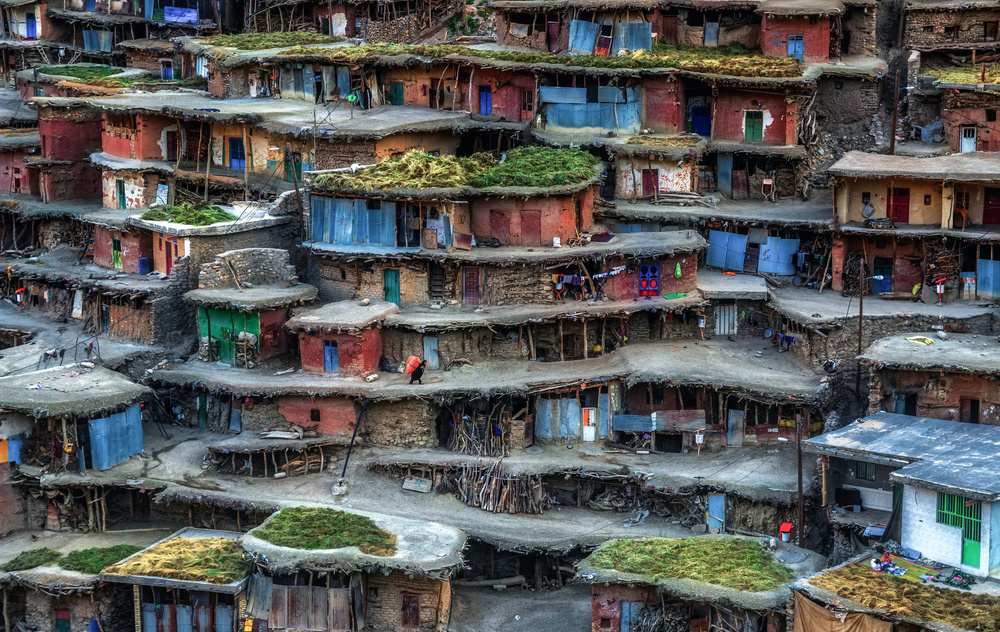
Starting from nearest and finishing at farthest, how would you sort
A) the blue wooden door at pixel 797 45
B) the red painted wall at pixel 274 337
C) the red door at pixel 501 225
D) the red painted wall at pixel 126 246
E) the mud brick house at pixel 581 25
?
the red painted wall at pixel 274 337
the red door at pixel 501 225
the red painted wall at pixel 126 246
the blue wooden door at pixel 797 45
the mud brick house at pixel 581 25

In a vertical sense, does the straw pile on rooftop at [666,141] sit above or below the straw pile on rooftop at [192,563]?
above

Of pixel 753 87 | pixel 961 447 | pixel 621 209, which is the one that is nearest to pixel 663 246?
pixel 621 209

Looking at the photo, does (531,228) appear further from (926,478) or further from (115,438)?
(926,478)

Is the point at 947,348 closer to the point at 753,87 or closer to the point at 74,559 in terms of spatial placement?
the point at 753,87

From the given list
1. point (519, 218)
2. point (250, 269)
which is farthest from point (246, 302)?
point (519, 218)

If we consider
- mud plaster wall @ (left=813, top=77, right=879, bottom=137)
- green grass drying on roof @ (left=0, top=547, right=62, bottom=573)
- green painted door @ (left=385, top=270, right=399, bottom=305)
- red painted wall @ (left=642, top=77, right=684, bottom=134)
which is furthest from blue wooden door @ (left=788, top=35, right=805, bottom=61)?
green grass drying on roof @ (left=0, top=547, right=62, bottom=573)

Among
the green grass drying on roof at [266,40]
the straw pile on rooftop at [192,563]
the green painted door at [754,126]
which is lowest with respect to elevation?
the straw pile on rooftop at [192,563]

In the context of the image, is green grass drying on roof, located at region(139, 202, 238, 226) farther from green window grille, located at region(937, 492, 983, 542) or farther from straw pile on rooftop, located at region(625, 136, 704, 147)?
green window grille, located at region(937, 492, 983, 542)

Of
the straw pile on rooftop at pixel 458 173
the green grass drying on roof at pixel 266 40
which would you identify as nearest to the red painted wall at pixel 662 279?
the straw pile on rooftop at pixel 458 173

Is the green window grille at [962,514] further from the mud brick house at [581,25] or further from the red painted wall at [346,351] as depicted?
the mud brick house at [581,25]
